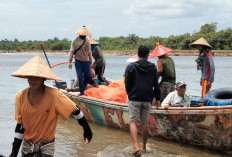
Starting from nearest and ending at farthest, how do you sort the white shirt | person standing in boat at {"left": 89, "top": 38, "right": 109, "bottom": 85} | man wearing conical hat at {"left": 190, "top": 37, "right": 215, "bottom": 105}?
the white shirt < man wearing conical hat at {"left": 190, "top": 37, "right": 215, "bottom": 105} < person standing in boat at {"left": 89, "top": 38, "right": 109, "bottom": 85}

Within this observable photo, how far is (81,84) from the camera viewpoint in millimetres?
7543

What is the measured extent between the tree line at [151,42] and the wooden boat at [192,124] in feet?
81.4

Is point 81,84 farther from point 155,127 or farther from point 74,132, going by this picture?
point 155,127

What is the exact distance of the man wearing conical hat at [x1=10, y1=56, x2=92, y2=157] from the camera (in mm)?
2846

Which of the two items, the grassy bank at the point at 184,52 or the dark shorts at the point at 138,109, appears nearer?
the dark shorts at the point at 138,109

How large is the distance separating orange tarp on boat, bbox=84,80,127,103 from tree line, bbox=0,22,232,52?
2293cm

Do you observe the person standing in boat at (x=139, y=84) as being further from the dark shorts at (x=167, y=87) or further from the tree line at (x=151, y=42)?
the tree line at (x=151, y=42)

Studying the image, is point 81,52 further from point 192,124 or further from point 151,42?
point 151,42

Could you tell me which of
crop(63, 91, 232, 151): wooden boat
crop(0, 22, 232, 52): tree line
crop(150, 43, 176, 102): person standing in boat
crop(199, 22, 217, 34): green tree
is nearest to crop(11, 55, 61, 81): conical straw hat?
crop(63, 91, 232, 151): wooden boat

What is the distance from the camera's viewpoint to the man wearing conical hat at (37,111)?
9.34 feet

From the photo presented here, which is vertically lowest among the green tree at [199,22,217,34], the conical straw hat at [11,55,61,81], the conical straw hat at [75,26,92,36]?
the conical straw hat at [11,55,61,81]

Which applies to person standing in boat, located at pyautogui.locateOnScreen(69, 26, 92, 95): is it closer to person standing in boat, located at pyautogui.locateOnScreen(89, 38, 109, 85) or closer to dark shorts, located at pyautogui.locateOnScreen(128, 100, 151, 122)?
person standing in boat, located at pyautogui.locateOnScreen(89, 38, 109, 85)

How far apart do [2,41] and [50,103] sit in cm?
12313

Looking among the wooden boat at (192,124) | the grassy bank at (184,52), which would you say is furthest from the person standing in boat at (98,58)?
the grassy bank at (184,52)
